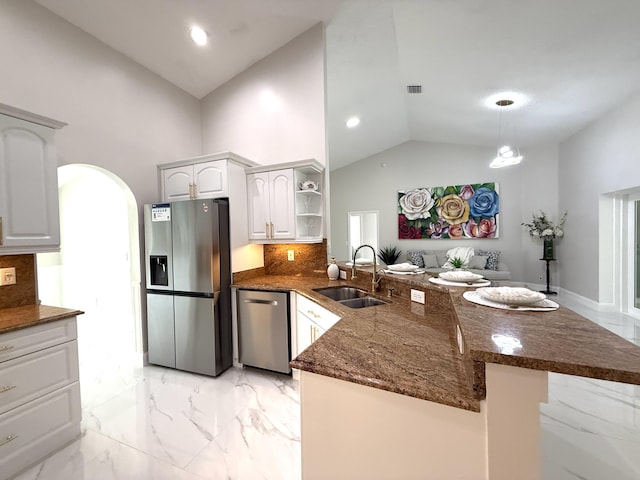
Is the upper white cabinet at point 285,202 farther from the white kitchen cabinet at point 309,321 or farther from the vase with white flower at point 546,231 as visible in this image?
the vase with white flower at point 546,231

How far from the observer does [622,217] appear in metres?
4.38

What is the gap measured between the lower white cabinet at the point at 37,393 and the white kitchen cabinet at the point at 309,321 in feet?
5.25

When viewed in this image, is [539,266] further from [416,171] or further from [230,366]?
[230,366]

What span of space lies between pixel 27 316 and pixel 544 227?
7751mm

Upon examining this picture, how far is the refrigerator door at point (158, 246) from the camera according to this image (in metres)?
2.81

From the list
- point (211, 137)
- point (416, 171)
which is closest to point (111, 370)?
point (211, 137)

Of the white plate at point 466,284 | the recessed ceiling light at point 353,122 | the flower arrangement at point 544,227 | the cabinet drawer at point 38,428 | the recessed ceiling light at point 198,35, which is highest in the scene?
the recessed ceiling light at point 353,122

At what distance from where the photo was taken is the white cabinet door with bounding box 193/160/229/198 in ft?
9.34

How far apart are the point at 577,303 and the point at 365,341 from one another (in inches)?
230

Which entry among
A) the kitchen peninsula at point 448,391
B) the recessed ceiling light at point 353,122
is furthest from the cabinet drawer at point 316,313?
the recessed ceiling light at point 353,122

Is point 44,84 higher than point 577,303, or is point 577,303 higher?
point 44,84

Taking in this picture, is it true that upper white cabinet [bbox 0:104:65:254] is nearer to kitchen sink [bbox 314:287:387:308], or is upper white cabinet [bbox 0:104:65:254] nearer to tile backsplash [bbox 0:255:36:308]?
tile backsplash [bbox 0:255:36:308]

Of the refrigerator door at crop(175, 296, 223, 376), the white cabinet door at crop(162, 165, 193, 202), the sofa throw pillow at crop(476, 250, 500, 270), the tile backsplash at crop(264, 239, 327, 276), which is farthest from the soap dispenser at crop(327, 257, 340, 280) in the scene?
the sofa throw pillow at crop(476, 250, 500, 270)

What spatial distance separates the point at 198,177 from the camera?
9.79ft
